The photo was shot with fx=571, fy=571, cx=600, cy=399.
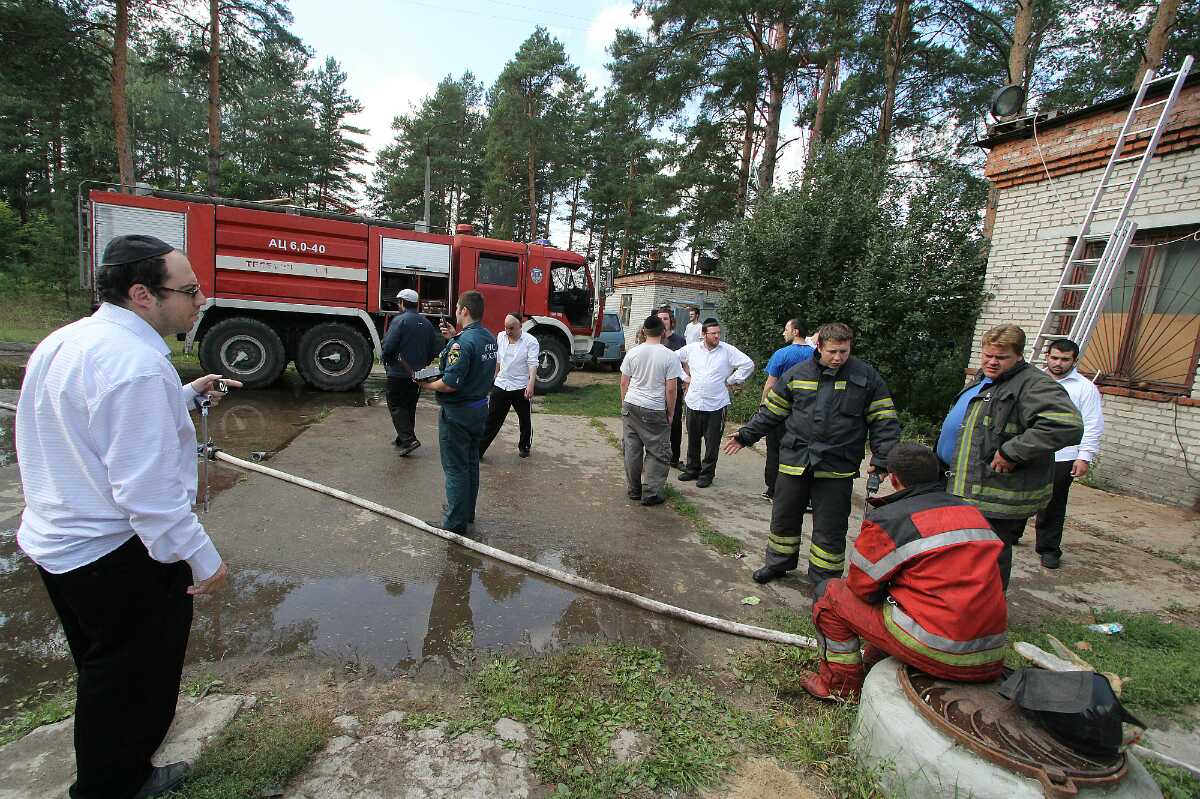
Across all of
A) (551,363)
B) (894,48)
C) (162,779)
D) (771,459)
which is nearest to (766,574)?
(771,459)

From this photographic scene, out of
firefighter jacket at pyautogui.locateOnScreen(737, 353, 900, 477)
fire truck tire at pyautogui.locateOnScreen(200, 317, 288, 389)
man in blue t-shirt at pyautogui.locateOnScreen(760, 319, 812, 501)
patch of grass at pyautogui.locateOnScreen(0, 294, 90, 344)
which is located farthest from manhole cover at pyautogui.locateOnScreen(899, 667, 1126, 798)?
patch of grass at pyautogui.locateOnScreen(0, 294, 90, 344)

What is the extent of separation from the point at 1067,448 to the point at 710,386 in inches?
112

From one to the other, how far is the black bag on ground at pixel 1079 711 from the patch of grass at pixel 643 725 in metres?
0.60

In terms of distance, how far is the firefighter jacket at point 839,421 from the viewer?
338 cm

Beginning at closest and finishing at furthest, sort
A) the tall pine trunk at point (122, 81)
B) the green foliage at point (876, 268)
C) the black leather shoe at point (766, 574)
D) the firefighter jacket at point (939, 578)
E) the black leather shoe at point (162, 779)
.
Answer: the black leather shoe at point (162, 779) < the firefighter jacket at point (939, 578) < the black leather shoe at point (766, 574) < the green foliage at point (876, 268) < the tall pine trunk at point (122, 81)

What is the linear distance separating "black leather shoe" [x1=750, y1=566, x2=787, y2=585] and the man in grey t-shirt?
4.91 ft

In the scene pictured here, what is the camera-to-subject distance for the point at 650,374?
4941 millimetres

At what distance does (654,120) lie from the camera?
17.0 meters

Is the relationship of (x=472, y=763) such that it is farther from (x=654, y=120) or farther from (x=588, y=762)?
(x=654, y=120)

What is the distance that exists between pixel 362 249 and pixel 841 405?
838 centimetres

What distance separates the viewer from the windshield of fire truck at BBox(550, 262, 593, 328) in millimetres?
11094

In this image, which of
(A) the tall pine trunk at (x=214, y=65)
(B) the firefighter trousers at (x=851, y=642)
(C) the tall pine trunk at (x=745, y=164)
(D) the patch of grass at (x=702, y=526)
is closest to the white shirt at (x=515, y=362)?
(D) the patch of grass at (x=702, y=526)

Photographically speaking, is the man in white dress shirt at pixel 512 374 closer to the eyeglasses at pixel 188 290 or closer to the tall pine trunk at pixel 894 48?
the eyeglasses at pixel 188 290

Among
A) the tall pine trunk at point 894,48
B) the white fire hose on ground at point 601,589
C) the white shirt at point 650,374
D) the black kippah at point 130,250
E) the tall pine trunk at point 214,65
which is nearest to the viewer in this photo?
the black kippah at point 130,250
